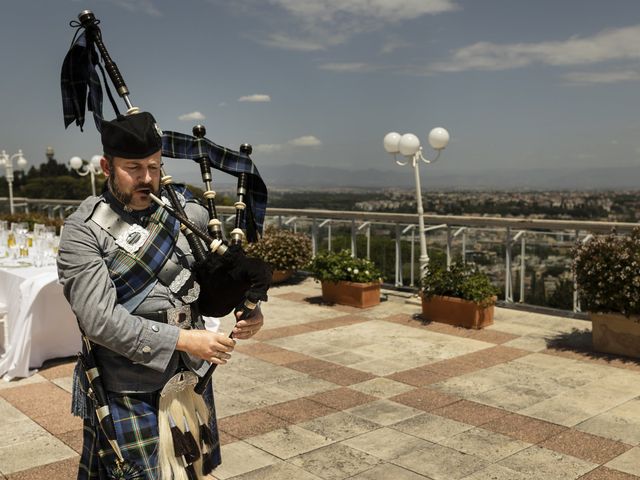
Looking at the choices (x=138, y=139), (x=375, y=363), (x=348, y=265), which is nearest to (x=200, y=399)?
(x=138, y=139)

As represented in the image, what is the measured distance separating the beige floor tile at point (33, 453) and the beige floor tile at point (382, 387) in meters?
1.94

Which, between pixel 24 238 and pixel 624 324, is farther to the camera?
pixel 24 238

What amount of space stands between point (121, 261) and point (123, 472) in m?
0.59

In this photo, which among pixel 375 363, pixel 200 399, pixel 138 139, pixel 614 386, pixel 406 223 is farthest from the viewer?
pixel 406 223

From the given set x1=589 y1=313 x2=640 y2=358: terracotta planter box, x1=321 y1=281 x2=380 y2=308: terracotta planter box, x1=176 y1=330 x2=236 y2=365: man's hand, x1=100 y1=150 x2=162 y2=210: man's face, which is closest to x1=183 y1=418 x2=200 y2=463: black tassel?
x1=176 y1=330 x2=236 y2=365: man's hand

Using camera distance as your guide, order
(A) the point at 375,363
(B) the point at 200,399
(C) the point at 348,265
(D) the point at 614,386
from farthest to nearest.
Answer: (C) the point at 348,265
(A) the point at 375,363
(D) the point at 614,386
(B) the point at 200,399

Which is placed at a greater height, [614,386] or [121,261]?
[121,261]

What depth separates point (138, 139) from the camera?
1.79 m

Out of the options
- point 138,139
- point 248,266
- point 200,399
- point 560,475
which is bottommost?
point 560,475

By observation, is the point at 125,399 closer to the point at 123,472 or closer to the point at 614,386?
the point at 123,472

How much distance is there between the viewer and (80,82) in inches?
82.0

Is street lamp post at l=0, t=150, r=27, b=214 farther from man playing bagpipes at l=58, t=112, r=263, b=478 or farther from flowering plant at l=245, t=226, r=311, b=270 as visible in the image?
man playing bagpipes at l=58, t=112, r=263, b=478

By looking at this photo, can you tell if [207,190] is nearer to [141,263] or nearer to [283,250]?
[141,263]

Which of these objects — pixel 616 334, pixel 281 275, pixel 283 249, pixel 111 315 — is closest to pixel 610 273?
pixel 616 334
